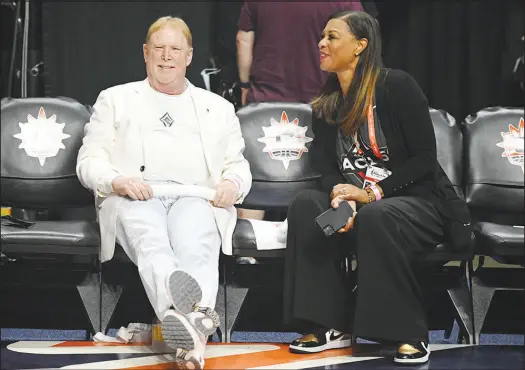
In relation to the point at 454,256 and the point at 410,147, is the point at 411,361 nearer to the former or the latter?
the point at 454,256

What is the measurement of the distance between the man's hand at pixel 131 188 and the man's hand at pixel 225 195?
11.1 inches

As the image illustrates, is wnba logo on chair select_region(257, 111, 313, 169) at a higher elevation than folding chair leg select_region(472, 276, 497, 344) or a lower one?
higher

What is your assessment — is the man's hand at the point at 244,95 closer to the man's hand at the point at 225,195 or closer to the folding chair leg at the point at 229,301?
the man's hand at the point at 225,195

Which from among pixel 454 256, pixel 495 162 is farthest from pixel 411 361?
pixel 495 162

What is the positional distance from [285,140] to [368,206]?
2.96 feet

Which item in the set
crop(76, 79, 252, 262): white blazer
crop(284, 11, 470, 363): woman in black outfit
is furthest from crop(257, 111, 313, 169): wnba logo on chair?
crop(284, 11, 470, 363): woman in black outfit

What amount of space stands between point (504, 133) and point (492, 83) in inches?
56.4

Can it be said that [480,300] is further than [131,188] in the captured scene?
Yes

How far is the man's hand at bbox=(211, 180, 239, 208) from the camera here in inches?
148

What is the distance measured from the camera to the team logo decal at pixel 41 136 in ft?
13.7

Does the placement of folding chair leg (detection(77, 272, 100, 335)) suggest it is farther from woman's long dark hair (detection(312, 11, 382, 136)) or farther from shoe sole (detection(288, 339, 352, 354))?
woman's long dark hair (detection(312, 11, 382, 136))

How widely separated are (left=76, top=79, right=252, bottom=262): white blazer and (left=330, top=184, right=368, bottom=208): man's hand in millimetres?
474

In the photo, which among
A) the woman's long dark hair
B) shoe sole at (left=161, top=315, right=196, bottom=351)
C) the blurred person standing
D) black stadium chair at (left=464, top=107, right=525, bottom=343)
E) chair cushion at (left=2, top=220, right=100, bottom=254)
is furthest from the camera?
the blurred person standing

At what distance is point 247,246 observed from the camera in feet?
12.2
